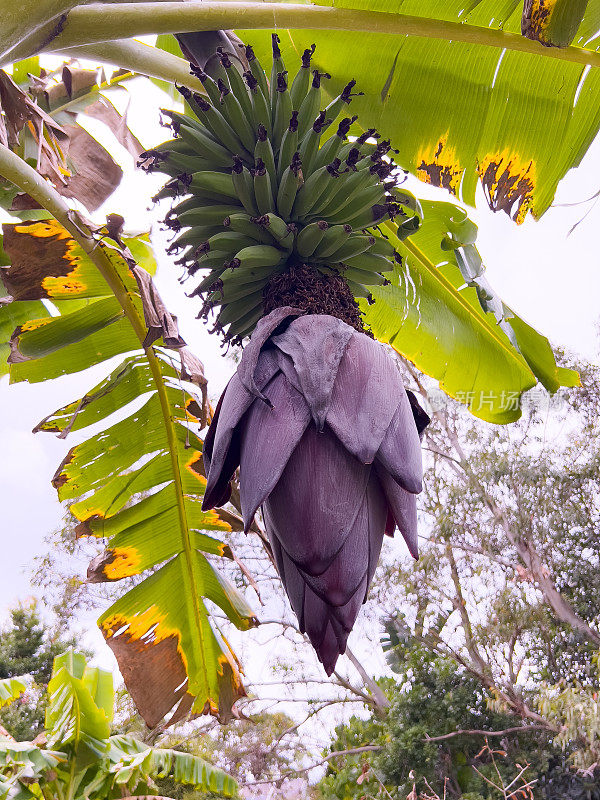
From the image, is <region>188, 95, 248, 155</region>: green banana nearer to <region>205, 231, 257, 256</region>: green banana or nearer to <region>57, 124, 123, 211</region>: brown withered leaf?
<region>205, 231, 257, 256</region>: green banana

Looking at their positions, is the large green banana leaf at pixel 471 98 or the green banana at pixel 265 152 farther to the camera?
the large green banana leaf at pixel 471 98

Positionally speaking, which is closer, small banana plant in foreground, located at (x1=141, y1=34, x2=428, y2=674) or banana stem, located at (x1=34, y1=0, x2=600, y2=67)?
small banana plant in foreground, located at (x1=141, y1=34, x2=428, y2=674)

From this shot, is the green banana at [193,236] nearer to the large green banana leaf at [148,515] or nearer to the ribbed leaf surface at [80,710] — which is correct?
the large green banana leaf at [148,515]

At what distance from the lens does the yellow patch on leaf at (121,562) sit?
1314mm

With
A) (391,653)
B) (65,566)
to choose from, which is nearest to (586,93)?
(391,653)

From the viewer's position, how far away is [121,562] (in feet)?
4.33

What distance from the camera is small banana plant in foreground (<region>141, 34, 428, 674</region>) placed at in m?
0.51

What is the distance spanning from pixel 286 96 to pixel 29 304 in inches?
41.1

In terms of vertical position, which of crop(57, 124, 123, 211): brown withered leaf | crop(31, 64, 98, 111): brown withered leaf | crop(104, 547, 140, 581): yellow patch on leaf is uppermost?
crop(31, 64, 98, 111): brown withered leaf

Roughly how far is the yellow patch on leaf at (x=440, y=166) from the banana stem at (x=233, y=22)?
232 millimetres

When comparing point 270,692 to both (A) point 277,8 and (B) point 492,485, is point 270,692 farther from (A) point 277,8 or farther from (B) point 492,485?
(A) point 277,8

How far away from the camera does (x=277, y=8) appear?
0.72 m

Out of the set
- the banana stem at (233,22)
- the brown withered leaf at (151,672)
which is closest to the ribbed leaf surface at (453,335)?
the banana stem at (233,22)

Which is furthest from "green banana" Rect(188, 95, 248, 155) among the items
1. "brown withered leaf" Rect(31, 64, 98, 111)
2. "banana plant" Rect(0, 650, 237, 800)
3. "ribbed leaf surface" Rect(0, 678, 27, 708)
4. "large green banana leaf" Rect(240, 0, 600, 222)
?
"ribbed leaf surface" Rect(0, 678, 27, 708)
